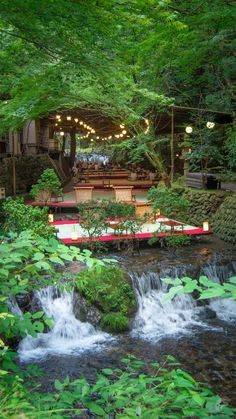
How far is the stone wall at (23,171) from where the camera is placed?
21.3 metres

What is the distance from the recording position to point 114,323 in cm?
962

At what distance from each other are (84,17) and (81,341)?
724 centimetres

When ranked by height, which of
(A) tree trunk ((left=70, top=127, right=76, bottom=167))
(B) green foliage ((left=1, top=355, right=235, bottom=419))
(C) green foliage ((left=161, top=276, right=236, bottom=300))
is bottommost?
(B) green foliage ((left=1, top=355, right=235, bottom=419))

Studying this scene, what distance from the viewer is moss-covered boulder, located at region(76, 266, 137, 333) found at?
970cm

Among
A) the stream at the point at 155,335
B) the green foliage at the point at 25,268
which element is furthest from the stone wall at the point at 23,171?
the green foliage at the point at 25,268

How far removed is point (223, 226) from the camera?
55.0 feet

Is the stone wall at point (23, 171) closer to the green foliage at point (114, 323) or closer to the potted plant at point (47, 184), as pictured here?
the potted plant at point (47, 184)

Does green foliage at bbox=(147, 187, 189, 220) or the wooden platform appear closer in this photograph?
the wooden platform

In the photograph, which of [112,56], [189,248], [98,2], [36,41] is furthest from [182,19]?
[189,248]

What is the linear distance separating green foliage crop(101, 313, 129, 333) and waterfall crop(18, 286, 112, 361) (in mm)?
203

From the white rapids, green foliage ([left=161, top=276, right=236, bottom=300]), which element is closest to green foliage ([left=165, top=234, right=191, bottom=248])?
the white rapids

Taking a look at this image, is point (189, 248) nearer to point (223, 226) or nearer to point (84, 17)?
point (223, 226)

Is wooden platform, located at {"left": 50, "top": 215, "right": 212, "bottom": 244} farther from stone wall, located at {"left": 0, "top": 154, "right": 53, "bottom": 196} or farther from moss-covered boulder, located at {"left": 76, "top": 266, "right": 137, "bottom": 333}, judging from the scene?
stone wall, located at {"left": 0, "top": 154, "right": 53, "bottom": 196}

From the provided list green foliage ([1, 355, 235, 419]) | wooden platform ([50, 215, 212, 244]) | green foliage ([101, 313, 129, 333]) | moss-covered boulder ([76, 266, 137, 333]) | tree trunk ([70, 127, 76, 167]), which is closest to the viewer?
green foliage ([1, 355, 235, 419])
